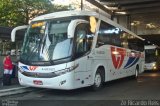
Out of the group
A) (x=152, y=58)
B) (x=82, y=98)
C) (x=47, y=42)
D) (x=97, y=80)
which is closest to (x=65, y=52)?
(x=47, y=42)

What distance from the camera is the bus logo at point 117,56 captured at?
17719mm

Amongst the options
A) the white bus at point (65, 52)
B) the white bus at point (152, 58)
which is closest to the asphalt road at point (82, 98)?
the white bus at point (65, 52)

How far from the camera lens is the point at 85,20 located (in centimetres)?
1454

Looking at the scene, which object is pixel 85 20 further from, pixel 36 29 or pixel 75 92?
pixel 75 92

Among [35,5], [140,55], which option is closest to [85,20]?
[140,55]

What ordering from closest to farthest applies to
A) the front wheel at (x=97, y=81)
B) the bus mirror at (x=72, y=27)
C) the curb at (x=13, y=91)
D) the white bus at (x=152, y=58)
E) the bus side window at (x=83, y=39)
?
the bus mirror at (x=72, y=27) < the bus side window at (x=83, y=39) < the curb at (x=13, y=91) < the front wheel at (x=97, y=81) < the white bus at (x=152, y=58)

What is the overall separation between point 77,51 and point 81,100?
203cm

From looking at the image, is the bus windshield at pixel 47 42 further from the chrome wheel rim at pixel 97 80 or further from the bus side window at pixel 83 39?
the chrome wheel rim at pixel 97 80

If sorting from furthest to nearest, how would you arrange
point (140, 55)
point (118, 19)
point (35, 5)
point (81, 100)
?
point (118, 19), point (35, 5), point (140, 55), point (81, 100)

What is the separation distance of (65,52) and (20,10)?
21299mm

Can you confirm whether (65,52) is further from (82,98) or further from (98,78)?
(98,78)

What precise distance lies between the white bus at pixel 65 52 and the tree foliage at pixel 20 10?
18017 mm

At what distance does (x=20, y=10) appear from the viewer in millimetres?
33656

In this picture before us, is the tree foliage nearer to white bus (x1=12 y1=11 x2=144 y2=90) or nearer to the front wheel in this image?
white bus (x1=12 y1=11 x2=144 y2=90)
